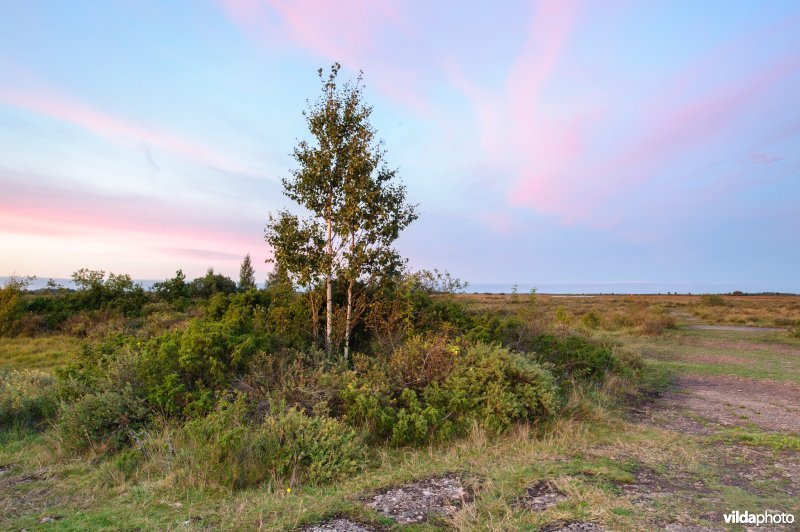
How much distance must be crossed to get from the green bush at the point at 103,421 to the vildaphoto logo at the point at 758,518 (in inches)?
269

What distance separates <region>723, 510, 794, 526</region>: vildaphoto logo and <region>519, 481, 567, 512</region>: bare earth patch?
4.36ft

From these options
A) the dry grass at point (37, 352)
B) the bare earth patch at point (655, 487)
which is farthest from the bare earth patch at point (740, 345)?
the dry grass at point (37, 352)

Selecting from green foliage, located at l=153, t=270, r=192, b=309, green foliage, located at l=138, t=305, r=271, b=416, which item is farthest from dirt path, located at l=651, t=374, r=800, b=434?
green foliage, located at l=153, t=270, r=192, b=309

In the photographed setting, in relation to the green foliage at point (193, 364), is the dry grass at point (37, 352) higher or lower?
lower

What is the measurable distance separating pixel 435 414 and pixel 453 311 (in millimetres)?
4184

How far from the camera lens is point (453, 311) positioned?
10.6 m

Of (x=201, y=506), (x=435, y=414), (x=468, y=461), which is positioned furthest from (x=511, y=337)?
(x=201, y=506)

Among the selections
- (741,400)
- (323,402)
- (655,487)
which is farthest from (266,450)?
(741,400)

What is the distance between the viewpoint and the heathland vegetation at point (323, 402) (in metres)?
4.75

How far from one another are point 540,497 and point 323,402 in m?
3.16

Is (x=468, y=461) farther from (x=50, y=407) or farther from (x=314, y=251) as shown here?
(x=50, y=407)

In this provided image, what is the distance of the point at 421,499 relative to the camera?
4.55 metres

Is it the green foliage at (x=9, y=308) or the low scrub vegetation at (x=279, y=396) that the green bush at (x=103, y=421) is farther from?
the green foliage at (x=9, y=308)

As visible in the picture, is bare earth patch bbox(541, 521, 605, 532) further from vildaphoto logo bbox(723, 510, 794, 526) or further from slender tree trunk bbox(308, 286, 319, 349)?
slender tree trunk bbox(308, 286, 319, 349)
